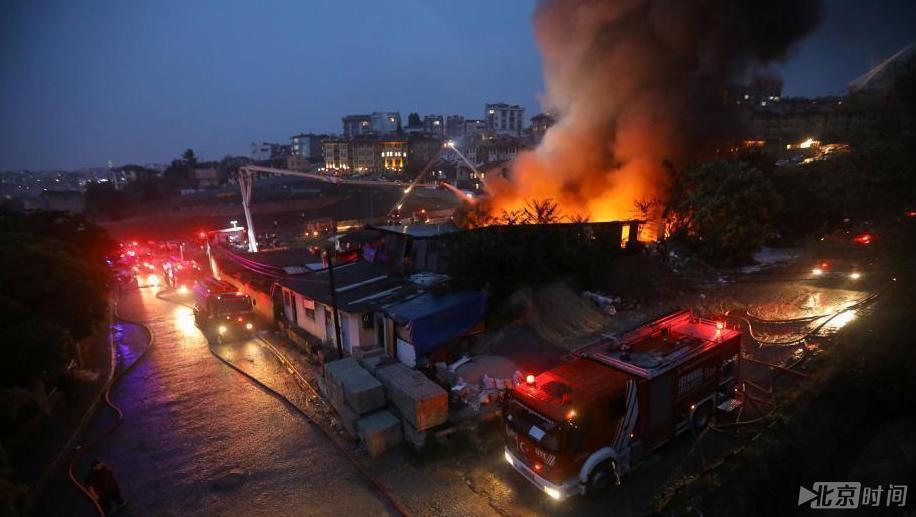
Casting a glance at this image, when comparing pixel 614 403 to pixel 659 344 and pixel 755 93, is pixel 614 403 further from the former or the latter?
pixel 755 93

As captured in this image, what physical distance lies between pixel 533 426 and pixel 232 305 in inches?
590

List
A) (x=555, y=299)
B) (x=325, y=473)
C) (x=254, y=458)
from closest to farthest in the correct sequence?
(x=325, y=473)
(x=254, y=458)
(x=555, y=299)

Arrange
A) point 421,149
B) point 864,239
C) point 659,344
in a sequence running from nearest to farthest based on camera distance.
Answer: point 659,344 → point 864,239 → point 421,149

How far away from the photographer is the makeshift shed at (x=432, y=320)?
11.8 metres

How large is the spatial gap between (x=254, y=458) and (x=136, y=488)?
2200 millimetres

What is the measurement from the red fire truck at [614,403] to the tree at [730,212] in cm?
1232

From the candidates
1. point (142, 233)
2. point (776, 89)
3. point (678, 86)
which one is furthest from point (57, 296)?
point (776, 89)

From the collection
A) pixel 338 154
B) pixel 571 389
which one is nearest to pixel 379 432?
pixel 571 389

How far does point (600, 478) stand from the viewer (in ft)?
25.0

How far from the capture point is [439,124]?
422 feet

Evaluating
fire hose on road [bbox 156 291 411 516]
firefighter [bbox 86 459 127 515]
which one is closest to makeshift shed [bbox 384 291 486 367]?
fire hose on road [bbox 156 291 411 516]

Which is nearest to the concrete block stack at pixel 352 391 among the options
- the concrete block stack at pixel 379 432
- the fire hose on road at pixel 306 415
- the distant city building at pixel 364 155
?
the concrete block stack at pixel 379 432

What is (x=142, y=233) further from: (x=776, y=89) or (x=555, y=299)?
(x=776, y=89)

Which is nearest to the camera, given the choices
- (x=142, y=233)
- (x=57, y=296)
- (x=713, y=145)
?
(x=57, y=296)
